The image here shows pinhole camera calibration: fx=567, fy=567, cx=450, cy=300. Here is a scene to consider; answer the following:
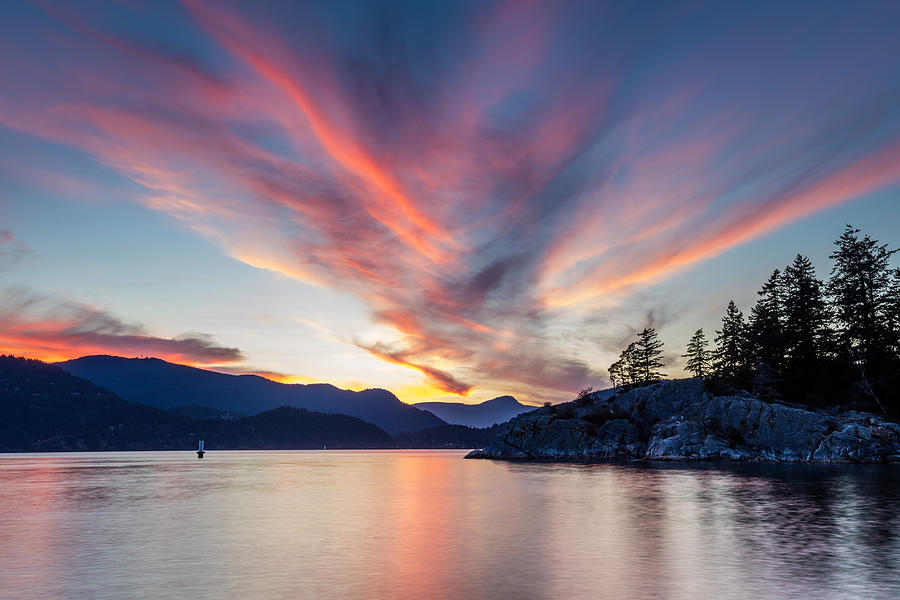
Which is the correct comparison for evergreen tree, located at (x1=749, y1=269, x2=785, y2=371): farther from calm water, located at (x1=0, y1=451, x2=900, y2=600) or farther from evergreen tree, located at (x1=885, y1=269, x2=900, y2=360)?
calm water, located at (x1=0, y1=451, x2=900, y2=600)

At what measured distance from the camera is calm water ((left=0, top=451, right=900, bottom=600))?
740 inches

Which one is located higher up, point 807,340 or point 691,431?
point 807,340

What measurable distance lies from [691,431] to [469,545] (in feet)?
299

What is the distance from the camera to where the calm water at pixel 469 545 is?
18797mm

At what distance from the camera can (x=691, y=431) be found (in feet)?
347

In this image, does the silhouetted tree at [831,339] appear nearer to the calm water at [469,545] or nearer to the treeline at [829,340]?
the treeline at [829,340]

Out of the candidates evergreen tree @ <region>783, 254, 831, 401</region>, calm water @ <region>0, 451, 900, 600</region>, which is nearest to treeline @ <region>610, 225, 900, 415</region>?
evergreen tree @ <region>783, 254, 831, 401</region>

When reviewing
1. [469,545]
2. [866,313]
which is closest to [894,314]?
[866,313]

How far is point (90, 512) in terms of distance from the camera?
133 ft

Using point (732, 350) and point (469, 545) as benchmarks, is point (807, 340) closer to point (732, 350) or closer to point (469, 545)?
point (732, 350)

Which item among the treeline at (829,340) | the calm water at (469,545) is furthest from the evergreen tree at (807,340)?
the calm water at (469,545)

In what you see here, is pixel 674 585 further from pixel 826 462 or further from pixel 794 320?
pixel 794 320

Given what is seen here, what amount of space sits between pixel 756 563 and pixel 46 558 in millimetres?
29508

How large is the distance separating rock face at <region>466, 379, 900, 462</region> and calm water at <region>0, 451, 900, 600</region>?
44304 millimetres
